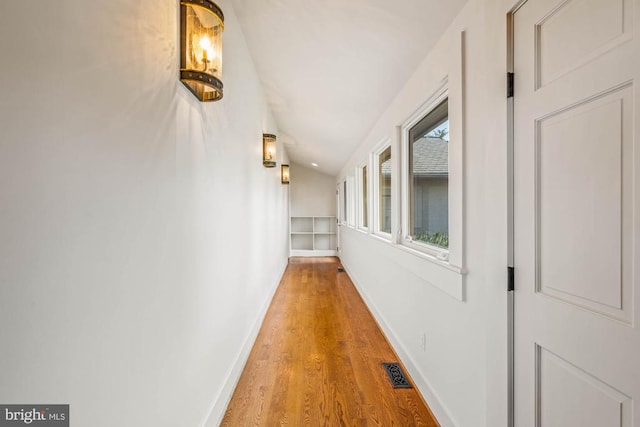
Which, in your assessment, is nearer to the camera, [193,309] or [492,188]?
[492,188]

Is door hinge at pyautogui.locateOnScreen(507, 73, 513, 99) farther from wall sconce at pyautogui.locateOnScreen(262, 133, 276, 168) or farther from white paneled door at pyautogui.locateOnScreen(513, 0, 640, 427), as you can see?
wall sconce at pyautogui.locateOnScreen(262, 133, 276, 168)

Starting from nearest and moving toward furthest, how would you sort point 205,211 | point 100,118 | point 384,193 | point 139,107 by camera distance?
point 100,118, point 139,107, point 205,211, point 384,193

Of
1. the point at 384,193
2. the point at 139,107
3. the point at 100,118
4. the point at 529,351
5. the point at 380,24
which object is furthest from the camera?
the point at 384,193

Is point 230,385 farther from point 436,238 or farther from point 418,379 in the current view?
point 436,238

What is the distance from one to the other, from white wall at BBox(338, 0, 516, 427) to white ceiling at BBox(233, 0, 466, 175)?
0.15 meters

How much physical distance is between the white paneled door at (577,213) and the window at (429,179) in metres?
0.83

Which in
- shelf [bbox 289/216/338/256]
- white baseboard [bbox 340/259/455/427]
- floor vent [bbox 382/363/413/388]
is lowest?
floor vent [bbox 382/363/413/388]

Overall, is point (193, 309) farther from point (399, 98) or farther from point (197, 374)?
point (399, 98)

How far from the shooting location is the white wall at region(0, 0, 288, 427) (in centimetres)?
57

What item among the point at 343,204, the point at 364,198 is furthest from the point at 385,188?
the point at 343,204

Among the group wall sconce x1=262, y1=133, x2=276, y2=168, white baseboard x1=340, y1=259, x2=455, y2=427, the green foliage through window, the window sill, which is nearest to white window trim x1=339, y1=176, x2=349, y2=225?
wall sconce x1=262, y1=133, x2=276, y2=168

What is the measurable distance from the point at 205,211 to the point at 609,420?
1652 mm

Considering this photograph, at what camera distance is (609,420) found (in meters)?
0.84

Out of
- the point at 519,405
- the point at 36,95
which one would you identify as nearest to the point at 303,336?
the point at 519,405
